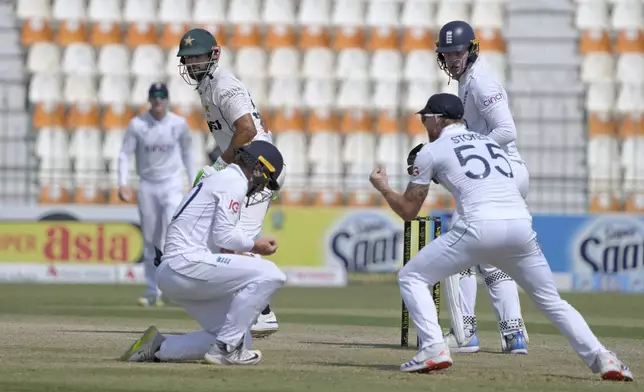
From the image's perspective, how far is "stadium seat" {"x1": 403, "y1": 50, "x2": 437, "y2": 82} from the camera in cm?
2088

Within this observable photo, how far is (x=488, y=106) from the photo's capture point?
9.31 m

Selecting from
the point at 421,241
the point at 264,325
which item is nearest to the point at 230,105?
the point at 264,325

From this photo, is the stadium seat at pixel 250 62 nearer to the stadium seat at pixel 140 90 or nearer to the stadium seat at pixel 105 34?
the stadium seat at pixel 140 90

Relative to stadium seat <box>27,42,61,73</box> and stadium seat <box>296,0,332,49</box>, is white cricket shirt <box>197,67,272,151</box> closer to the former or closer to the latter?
stadium seat <box>296,0,332,49</box>

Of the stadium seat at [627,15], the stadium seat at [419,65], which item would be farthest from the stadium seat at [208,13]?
the stadium seat at [627,15]

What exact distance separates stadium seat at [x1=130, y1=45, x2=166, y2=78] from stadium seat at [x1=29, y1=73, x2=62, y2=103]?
1.26m

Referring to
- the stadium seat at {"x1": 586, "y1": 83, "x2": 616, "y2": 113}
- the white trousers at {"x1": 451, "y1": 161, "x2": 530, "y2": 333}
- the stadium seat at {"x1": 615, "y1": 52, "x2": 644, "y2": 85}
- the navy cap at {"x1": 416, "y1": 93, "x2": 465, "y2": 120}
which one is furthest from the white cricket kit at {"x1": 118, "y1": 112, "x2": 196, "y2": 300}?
the stadium seat at {"x1": 615, "y1": 52, "x2": 644, "y2": 85}

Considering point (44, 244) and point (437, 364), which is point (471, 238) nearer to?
point (437, 364)

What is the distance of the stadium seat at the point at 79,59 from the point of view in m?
21.1

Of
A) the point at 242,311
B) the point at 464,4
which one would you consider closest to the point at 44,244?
the point at 464,4

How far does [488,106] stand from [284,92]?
11507 millimetres

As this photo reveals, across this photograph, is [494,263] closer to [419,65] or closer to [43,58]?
[419,65]

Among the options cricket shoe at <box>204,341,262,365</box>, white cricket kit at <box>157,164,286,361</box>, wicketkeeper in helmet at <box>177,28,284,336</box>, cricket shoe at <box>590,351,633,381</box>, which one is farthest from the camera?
wicketkeeper in helmet at <box>177,28,284,336</box>

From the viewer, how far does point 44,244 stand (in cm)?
1855
